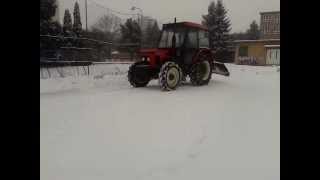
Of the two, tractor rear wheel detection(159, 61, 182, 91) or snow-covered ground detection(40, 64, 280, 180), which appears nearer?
snow-covered ground detection(40, 64, 280, 180)

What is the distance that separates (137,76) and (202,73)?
0.90 ft

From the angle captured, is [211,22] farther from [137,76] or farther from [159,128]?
[159,128]

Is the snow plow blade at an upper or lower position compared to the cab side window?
lower

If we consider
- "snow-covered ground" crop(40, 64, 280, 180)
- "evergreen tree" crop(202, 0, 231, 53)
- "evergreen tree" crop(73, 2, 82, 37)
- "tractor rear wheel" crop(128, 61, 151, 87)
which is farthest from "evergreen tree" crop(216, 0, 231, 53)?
"evergreen tree" crop(73, 2, 82, 37)

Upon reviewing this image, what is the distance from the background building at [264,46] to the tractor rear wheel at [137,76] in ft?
1.27

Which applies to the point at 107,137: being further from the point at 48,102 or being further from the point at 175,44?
the point at 175,44

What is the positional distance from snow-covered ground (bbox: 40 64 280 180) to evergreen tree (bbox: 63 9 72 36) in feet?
0.62

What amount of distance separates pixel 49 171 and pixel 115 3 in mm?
746

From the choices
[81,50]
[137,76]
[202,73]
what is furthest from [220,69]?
[81,50]

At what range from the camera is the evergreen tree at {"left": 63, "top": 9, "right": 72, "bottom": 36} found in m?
1.92

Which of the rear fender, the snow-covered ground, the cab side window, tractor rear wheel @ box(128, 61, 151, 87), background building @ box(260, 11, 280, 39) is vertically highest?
background building @ box(260, 11, 280, 39)

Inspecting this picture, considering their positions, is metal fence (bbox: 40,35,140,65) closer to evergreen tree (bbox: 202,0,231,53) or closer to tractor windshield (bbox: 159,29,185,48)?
tractor windshield (bbox: 159,29,185,48)
